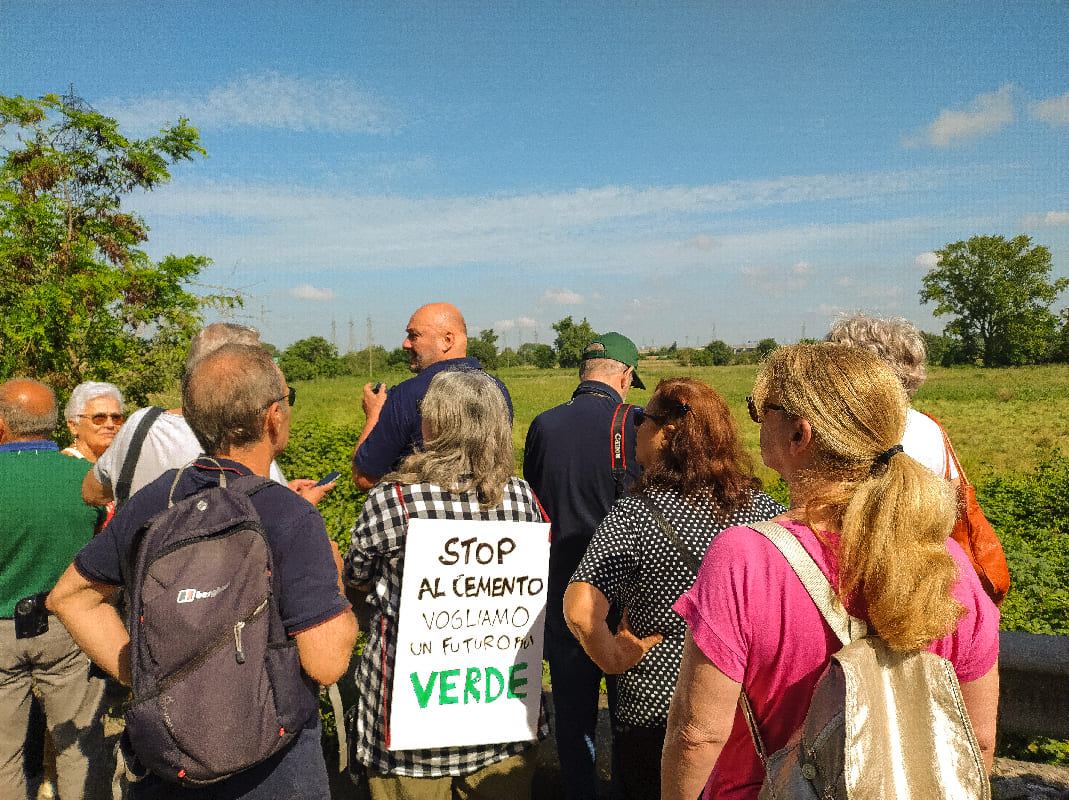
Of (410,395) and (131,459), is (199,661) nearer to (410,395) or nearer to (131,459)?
(131,459)

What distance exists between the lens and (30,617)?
2.81 metres

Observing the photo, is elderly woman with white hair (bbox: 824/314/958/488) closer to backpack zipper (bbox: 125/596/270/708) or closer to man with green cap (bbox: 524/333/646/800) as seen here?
man with green cap (bbox: 524/333/646/800)

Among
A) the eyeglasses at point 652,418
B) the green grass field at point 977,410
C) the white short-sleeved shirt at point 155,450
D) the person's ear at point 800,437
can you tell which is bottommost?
the green grass field at point 977,410

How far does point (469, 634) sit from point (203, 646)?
0.87 m

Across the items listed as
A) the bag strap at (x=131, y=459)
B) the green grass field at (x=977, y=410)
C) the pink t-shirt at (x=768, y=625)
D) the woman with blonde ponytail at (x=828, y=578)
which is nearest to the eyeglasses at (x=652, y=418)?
the woman with blonde ponytail at (x=828, y=578)

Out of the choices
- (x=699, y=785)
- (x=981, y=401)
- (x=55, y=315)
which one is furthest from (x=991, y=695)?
(x=981, y=401)

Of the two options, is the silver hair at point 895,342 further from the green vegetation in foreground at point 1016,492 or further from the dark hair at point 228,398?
the dark hair at point 228,398

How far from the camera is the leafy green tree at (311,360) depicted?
7488cm

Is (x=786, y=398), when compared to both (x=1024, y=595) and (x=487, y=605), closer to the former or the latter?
(x=487, y=605)

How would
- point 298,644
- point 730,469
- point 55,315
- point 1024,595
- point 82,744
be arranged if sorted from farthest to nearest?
1. point 55,315
2. point 1024,595
3. point 82,744
4. point 730,469
5. point 298,644

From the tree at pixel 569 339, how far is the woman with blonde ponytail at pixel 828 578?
81.3 meters

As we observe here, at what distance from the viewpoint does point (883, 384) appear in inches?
53.1

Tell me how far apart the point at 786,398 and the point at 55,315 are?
23.0 ft

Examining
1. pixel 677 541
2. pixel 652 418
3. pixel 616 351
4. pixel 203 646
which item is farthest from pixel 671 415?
pixel 203 646
